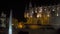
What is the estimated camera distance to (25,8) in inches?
45.6

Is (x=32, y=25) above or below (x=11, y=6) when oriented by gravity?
below

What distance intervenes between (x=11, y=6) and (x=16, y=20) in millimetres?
114

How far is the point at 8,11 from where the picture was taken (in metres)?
1.17

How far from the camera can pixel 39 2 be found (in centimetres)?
114

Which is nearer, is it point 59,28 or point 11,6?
point 59,28

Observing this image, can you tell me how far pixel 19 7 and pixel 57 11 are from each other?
288mm

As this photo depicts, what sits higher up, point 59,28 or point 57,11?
point 57,11

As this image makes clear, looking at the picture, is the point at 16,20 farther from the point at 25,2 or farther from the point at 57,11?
the point at 57,11

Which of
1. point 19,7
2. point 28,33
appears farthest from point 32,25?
point 19,7

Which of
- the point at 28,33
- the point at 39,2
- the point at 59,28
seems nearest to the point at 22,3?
the point at 39,2

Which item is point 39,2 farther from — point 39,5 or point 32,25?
point 32,25

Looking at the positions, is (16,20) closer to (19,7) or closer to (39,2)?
(19,7)

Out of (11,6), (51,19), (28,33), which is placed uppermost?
(11,6)

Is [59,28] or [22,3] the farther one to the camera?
[22,3]
